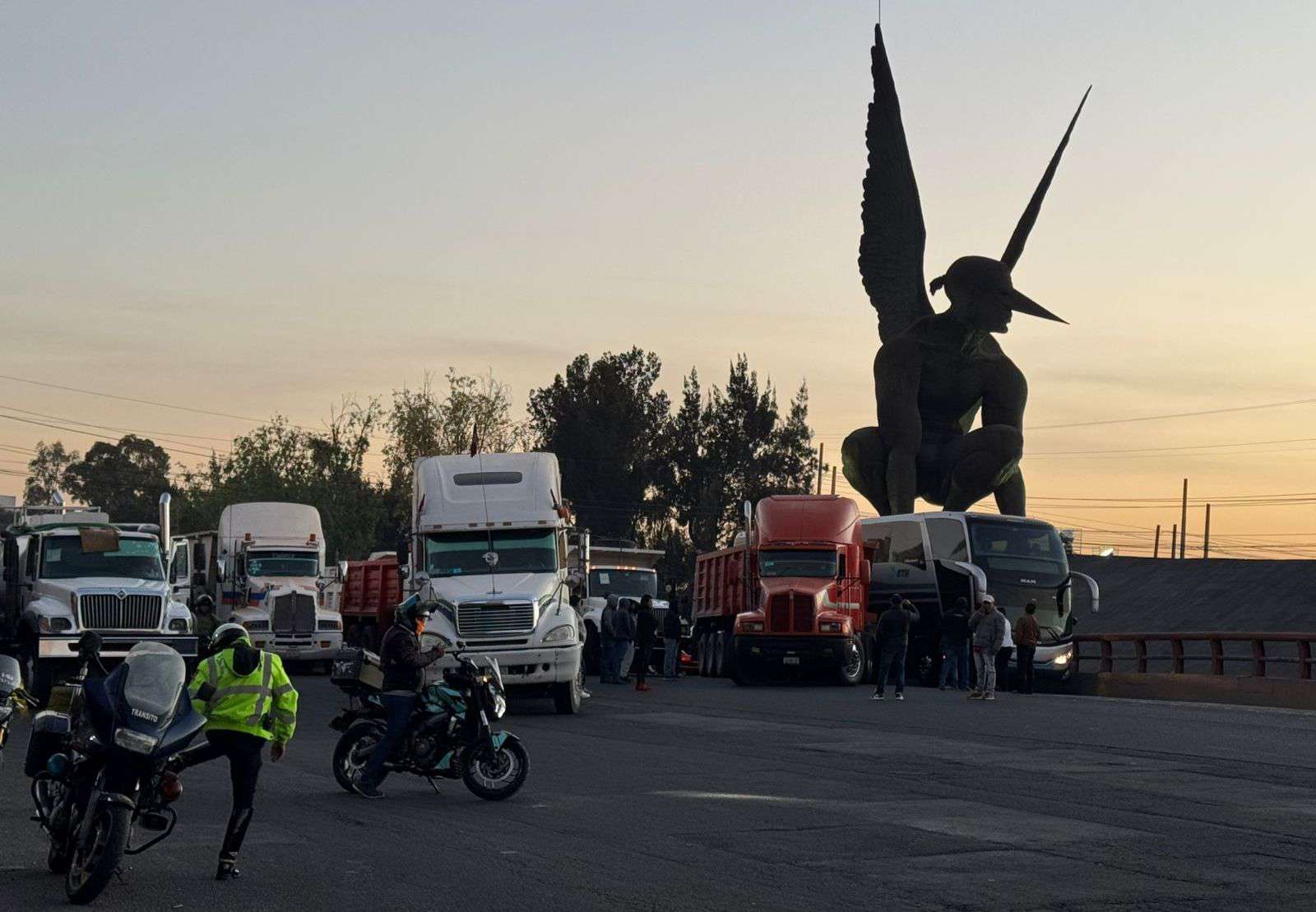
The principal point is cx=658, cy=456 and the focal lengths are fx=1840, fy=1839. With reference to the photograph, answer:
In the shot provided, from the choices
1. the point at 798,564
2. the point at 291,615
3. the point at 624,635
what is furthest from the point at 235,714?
the point at 291,615

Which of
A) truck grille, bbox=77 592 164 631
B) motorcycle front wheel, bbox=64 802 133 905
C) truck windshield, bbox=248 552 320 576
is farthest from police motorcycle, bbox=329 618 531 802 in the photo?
truck windshield, bbox=248 552 320 576

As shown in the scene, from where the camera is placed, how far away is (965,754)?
19.5 meters

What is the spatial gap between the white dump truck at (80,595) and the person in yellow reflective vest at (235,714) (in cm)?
1839

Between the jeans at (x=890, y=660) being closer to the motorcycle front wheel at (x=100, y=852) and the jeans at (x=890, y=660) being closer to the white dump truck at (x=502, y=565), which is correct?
the white dump truck at (x=502, y=565)

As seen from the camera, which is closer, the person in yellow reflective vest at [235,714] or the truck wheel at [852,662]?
the person in yellow reflective vest at [235,714]

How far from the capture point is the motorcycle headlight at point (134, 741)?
9633 mm

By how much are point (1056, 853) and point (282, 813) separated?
584cm

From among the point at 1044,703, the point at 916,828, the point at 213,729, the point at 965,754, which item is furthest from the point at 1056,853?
the point at 1044,703

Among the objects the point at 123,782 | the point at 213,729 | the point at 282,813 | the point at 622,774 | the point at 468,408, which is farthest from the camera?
the point at 468,408

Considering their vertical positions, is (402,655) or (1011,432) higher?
(1011,432)

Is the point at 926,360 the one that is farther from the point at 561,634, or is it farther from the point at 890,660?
the point at 561,634

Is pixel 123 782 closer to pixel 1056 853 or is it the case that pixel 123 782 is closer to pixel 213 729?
pixel 213 729

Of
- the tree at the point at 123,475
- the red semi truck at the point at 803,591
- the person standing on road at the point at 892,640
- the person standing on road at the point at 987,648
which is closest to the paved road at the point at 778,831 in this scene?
the person standing on road at the point at 892,640

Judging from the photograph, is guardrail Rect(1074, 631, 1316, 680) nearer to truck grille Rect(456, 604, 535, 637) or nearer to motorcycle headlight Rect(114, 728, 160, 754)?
truck grille Rect(456, 604, 535, 637)
